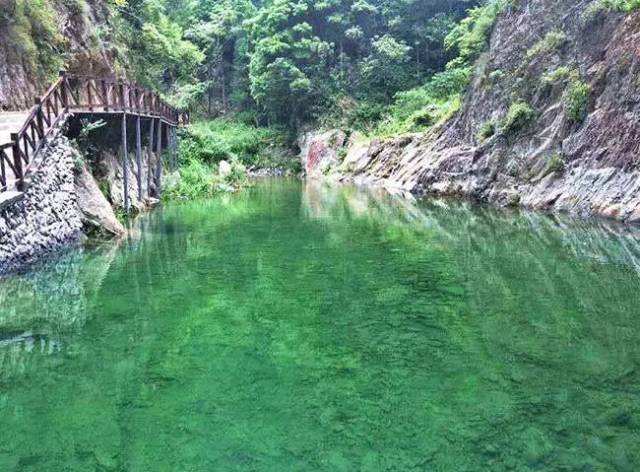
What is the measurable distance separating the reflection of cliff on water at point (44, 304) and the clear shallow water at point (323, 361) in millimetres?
46

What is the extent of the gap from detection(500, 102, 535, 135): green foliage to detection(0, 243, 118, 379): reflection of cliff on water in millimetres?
18811

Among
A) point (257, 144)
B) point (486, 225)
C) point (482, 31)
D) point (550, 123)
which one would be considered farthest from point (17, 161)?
point (257, 144)

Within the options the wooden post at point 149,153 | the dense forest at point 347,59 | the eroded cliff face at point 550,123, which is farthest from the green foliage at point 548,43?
the dense forest at point 347,59

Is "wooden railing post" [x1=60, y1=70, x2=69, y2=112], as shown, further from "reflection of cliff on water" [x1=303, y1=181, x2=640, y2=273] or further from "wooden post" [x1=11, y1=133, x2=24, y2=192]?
"reflection of cliff on water" [x1=303, y1=181, x2=640, y2=273]

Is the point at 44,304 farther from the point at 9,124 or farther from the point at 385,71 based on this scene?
the point at 385,71

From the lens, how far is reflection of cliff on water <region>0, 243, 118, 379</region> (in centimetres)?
766

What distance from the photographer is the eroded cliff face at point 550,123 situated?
20312 mm

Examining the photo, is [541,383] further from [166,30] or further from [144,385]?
[166,30]

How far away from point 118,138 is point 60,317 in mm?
15302

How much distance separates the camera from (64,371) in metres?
6.91

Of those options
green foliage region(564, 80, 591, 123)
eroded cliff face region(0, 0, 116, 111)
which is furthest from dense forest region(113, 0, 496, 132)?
green foliage region(564, 80, 591, 123)

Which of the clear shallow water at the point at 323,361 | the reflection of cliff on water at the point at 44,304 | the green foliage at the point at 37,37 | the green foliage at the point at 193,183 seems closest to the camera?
the clear shallow water at the point at 323,361

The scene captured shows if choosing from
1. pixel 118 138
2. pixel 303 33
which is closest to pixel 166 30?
pixel 118 138

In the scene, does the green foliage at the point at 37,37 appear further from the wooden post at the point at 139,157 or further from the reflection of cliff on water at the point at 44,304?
the reflection of cliff on water at the point at 44,304
